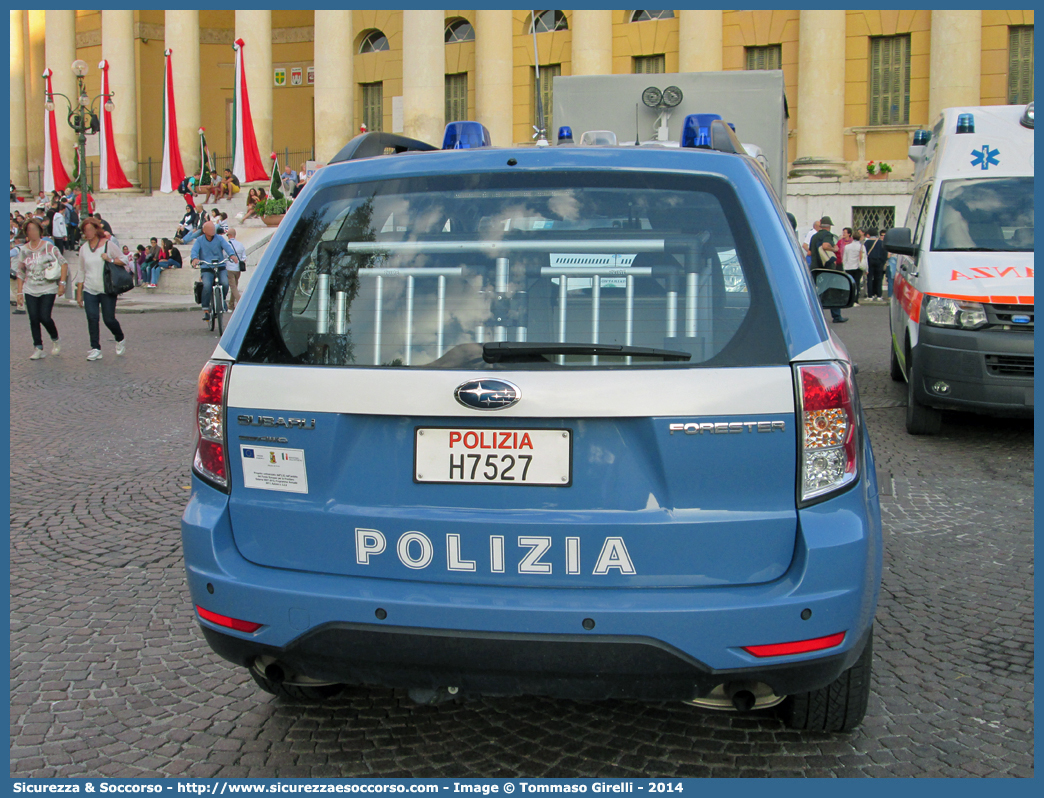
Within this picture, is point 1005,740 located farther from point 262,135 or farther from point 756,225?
point 262,135

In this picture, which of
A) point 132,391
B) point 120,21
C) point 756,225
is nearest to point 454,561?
point 756,225

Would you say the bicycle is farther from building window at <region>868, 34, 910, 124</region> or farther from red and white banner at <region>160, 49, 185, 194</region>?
building window at <region>868, 34, 910, 124</region>

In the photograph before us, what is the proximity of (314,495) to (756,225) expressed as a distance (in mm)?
1335

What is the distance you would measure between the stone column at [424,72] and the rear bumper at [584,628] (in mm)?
32137

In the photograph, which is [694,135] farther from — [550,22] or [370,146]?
[550,22]

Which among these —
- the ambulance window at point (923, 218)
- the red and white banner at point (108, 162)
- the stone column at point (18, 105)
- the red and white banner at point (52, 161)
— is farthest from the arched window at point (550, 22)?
the ambulance window at point (923, 218)

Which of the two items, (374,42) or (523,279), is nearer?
(523,279)

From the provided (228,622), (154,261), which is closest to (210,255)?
(154,261)

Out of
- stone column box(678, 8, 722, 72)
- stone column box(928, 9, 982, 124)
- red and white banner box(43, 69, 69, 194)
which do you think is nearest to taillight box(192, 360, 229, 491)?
stone column box(928, 9, 982, 124)

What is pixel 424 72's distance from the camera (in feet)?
110

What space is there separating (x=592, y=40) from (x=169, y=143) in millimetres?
14338

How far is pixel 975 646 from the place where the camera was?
3803mm

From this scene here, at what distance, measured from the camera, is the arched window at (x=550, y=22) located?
1412 inches

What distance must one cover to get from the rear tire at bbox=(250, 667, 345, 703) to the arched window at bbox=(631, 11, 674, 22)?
33664 mm
